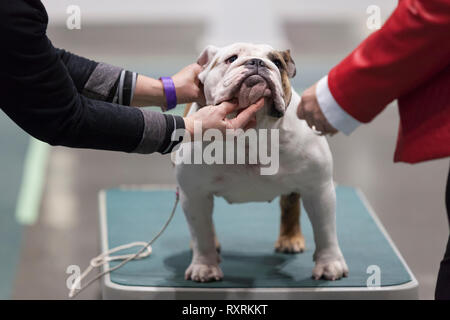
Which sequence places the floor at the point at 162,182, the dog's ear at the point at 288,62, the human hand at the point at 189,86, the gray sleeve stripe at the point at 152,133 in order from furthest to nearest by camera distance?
1. the floor at the point at 162,182
2. the human hand at the point at 189,86
3. the dog's ear at the point at 288,62
4. the gray sleeve stripe at the point at 152,133

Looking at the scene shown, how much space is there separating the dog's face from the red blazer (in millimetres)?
439

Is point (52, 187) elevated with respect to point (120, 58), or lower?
lower

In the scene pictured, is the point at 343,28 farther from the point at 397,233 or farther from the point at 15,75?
the point at 15,75

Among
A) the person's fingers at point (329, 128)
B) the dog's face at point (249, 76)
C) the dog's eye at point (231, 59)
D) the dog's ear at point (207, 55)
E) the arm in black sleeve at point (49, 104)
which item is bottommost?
the person's fingers at point (329, 128)

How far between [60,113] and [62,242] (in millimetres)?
1702

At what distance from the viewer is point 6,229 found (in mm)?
3725

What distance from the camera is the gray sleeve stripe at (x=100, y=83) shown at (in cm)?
257

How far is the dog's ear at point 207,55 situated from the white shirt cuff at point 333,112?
2.25ft

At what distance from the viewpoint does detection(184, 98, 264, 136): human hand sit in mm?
2254

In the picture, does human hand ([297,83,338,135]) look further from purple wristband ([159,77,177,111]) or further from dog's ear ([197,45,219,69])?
purple wristband ([159,77,177,111])

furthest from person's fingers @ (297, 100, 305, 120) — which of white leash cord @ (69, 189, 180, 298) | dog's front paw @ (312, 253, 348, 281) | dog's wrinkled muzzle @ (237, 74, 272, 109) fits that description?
white leash cord @ (69, 189, 180, 298)

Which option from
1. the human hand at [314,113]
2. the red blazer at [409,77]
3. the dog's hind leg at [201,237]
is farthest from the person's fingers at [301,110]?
the dog's hind leg at [201,237]

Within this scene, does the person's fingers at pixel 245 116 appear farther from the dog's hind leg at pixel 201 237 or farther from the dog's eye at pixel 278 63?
the dog's hind leg at pixel 201 237
